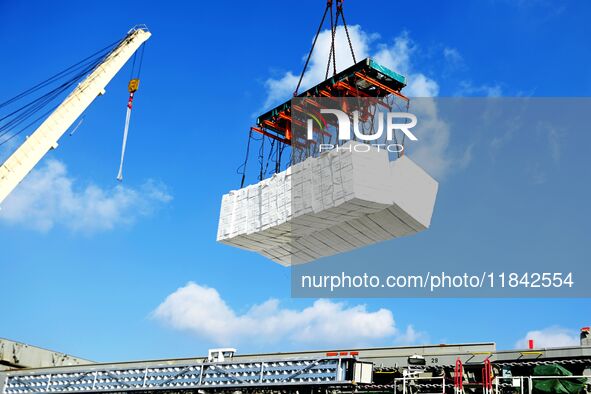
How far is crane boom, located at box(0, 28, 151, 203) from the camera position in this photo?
1318 inches

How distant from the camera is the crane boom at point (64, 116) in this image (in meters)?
33.5

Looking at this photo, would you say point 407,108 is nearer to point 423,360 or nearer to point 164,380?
point 423,360

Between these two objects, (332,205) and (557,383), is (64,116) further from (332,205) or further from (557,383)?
(557,383)

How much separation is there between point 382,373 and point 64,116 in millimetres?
24693

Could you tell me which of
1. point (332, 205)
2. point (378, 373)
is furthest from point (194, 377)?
point (332, 205)

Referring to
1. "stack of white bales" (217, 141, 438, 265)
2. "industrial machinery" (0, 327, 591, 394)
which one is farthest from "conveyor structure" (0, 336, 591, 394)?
"stack of white bales" (217, 141, 438, 265)

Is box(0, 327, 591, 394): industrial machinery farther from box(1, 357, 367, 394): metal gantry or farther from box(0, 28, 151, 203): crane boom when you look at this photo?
box(0, 28, 151, 203): crane boom

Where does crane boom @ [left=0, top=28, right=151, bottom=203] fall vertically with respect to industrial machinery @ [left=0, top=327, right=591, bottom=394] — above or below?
above

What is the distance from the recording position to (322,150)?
25.7m

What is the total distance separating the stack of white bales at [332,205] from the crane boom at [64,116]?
39.9ft

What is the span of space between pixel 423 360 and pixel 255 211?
10.8 meters

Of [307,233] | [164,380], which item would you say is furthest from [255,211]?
[164,380]

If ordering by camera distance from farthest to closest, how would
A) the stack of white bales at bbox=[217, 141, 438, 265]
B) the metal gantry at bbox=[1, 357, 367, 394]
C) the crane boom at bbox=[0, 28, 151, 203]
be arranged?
the crane boom at bbox=[0, 28, 151, 203] → the stack of white bales at bbox=[217, 141, 438, 265] → the metal gantry at bbox=[1, 357, 367, 394]

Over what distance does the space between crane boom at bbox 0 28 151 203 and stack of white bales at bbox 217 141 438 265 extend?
479 inches
